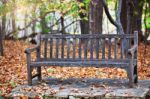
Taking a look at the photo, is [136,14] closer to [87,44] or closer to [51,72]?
[51,72]

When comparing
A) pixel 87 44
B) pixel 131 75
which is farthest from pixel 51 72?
pixel 131 75

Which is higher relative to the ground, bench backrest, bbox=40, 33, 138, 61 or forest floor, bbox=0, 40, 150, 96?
bench backrest, bbox=40, 33, 138, 61

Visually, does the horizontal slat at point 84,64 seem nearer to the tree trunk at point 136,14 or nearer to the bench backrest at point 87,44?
the bench backrest at point 87,44

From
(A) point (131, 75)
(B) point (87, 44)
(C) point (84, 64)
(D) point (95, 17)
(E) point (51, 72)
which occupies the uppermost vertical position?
(D) point (95, 17)

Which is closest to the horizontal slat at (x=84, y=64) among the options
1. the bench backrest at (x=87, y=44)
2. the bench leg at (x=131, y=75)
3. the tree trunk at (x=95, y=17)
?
the bench leg at (x=131, y=75)

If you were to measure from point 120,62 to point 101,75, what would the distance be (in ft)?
6.99

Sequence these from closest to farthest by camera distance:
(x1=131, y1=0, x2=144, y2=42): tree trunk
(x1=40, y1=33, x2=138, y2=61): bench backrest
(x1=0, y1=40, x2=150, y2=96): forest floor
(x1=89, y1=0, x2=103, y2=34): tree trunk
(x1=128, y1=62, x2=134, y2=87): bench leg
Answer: (x1=128, y1=62, x2=134, y2=87): bench leg, (x1=40, y1=33, x2=138, y2=61): bench backrest, (x1=0, y1=40, x2=150, y2=96): forest floor, (x1=89, y1=0, x2=103, y2=34): tree trunk, (x1=131, y1=0, x2=144, y2=42): tree trunk

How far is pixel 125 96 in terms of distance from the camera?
7.96m

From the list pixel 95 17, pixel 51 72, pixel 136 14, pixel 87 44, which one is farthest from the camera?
pixel 136 14

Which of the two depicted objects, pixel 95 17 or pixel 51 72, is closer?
pixel 51 72

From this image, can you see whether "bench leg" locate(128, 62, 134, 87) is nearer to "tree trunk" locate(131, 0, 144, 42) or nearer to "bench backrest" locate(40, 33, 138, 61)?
"bench backrest" locate(40, 33, 138, 61)

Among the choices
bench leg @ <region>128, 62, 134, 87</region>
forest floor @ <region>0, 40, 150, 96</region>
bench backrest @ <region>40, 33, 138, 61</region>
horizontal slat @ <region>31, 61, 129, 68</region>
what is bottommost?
forest floor @ <region>0, 40, 150, 96</region>

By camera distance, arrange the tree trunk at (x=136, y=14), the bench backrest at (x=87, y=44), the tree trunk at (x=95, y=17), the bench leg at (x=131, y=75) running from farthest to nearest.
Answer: the tree trunk at (x=136, y=14), the tree trunk at (x=95, y=17), the bench backrest at (x=87, y=44), the bench leg at (x=131, y=75)

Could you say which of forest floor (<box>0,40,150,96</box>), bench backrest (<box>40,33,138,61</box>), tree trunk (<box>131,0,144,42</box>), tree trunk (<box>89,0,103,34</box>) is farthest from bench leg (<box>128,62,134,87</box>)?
tree trunk (<box>131,0,144,42</box>)
